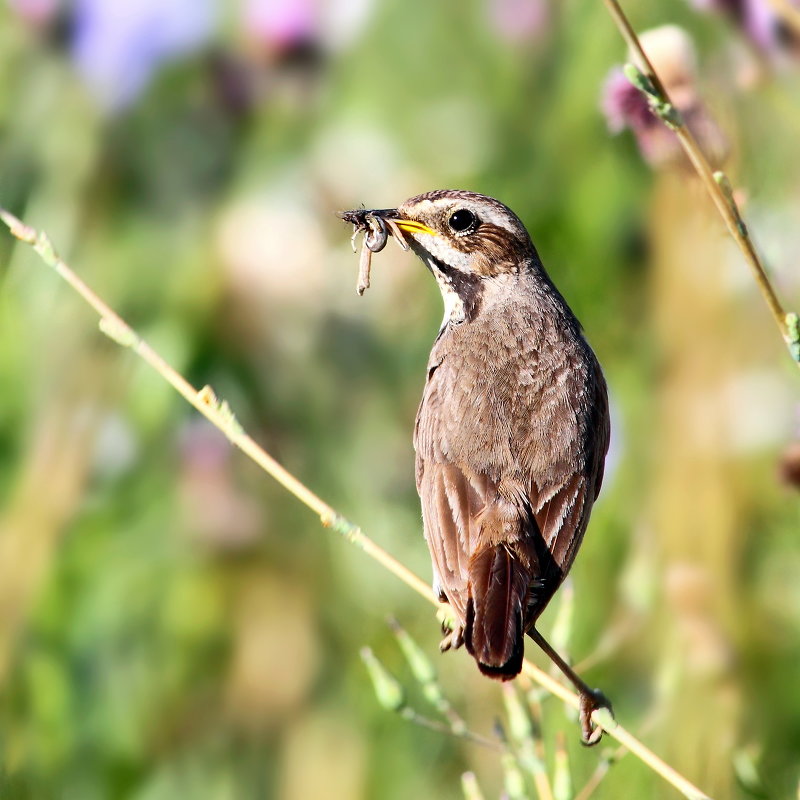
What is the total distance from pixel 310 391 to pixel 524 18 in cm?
188

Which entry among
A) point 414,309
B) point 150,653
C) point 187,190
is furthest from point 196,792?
point 187,190

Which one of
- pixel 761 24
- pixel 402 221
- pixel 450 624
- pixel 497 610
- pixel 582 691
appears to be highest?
pixel 402 221

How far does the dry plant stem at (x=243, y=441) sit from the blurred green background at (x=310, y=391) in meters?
1.61

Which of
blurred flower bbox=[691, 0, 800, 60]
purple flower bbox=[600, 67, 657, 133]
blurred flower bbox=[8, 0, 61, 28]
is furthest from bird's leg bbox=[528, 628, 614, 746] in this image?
blurred flower bbox=[8, 0, 61, 28]

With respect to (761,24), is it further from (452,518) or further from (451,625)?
(451,625)

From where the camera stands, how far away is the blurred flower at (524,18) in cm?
570

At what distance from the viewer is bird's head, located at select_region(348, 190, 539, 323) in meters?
3.39

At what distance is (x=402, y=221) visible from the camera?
3363mm

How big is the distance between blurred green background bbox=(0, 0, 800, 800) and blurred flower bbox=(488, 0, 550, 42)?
0.03 m

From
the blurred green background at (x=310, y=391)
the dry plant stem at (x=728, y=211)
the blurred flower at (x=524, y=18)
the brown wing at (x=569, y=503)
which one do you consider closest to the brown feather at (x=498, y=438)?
the brown wing at (x=569, y=503)

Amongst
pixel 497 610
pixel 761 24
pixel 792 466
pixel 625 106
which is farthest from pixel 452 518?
pixel 761 24

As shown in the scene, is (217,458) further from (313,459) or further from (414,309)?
(414,309)

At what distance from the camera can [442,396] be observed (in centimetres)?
313

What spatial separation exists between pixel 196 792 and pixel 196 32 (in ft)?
10.2
